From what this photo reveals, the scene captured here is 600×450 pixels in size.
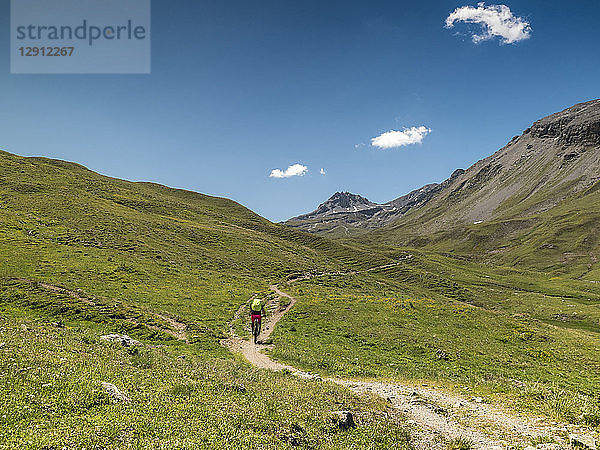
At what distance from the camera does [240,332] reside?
32469mm

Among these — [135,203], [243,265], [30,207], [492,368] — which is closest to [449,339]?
[492,368]

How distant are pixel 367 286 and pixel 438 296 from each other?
24.1m

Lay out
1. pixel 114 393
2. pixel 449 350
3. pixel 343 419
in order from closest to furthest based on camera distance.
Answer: pixel 114 393 → pixel 343 419 → pixel 449 350

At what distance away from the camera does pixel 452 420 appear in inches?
617

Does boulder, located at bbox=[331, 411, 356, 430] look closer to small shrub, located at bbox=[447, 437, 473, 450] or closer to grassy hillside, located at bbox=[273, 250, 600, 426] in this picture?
small shrub, located at bbox=[447, 437, 473, 450]

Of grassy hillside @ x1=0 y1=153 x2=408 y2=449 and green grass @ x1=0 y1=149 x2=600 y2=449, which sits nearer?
grassy hillside @ x1=0 y1=153 x2=408 y2=449

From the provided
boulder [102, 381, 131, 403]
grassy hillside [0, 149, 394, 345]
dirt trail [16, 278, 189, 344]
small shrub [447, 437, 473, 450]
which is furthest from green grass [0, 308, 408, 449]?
grassy hillside [0, 149, 394, 345]

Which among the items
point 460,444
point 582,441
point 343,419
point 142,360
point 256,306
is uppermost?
point 256,306

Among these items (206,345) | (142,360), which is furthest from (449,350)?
(142,360)

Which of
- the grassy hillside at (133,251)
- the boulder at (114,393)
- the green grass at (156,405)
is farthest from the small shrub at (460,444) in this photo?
the grassy hillside at (133,251)

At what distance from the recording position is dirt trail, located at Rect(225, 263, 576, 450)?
530 inches

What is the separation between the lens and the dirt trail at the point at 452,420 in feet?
44.2

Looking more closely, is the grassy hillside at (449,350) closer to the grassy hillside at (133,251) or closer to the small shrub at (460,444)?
the small shrub at (460,444)

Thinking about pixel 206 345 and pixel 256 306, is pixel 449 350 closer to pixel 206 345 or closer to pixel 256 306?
pixel 256 306
